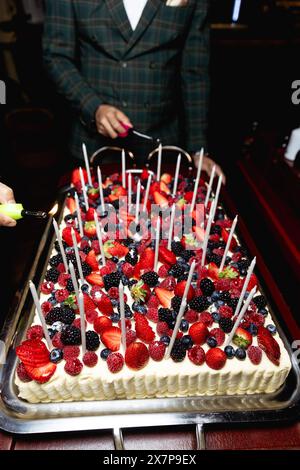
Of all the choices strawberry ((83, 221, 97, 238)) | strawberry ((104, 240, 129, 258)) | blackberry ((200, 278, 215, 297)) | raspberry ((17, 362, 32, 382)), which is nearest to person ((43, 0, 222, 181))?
strawberry ((83, 221, 97, 238))

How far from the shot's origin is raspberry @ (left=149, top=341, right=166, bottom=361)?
1169 mm

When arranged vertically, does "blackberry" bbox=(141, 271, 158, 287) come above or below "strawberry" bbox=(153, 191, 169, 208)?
below

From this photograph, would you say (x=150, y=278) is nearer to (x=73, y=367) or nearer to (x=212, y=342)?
(x=212, y=342)

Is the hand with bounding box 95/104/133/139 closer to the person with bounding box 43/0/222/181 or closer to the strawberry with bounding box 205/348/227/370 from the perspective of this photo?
the person with bounding box 43/0/222/181

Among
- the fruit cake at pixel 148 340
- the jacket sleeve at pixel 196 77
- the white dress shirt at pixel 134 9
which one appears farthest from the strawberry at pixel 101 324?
the white dress shirt at pixel 134 9

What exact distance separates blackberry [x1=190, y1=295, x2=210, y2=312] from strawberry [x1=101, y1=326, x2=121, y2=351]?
0.31 metres

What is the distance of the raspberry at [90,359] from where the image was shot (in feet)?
3.76

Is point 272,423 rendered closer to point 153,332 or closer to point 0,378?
point 153,332

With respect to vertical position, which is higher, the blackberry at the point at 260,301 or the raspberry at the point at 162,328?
the blackberry at the point at 260,301

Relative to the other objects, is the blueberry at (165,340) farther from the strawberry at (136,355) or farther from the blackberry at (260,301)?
the blackberry at (260,301)

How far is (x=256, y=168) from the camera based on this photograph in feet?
8.06

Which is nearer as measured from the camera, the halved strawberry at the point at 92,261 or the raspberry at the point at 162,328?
the raspberry at the point at 162,328

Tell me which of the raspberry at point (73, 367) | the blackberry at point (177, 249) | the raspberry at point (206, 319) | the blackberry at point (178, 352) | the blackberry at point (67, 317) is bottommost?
the raspberry at point (73, 367)

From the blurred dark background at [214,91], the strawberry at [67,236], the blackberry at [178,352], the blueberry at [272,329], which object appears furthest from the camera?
the blurred dark background at [214,91]
